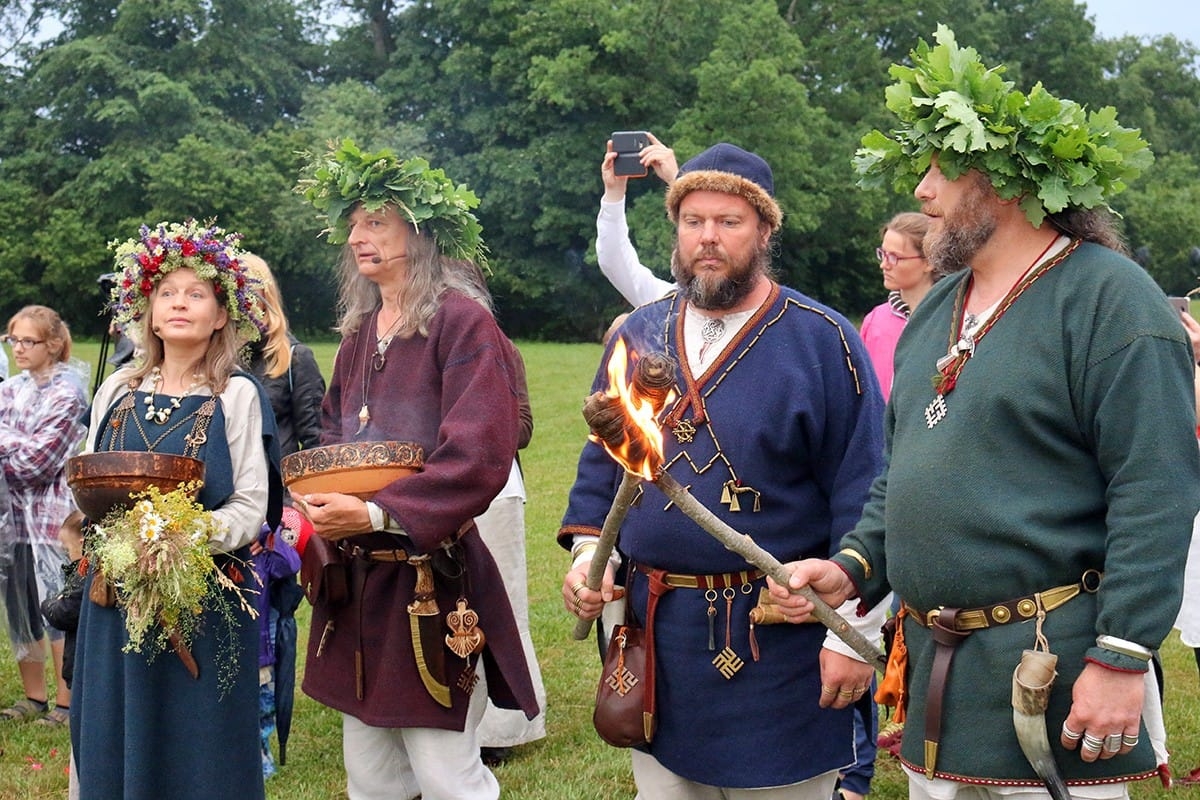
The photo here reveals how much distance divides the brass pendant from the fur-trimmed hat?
1.48 meters

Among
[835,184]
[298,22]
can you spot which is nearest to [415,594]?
[835,184]

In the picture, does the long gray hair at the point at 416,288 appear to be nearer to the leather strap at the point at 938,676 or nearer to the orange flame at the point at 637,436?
the orange flame at the point at 637,436

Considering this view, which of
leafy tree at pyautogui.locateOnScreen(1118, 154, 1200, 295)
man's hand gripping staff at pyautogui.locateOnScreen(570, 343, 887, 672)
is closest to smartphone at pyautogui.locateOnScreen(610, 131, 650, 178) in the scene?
man's hand gripping staff at pyautogui.locateOnScreen(570, 343, 887, 672)

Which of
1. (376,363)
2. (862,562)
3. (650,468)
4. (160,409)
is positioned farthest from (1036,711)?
(160,409)

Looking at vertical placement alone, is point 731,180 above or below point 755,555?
above

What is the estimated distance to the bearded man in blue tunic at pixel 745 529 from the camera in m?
3.68

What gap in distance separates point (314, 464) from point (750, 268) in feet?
4.80

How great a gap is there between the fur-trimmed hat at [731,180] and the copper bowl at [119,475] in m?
1.79

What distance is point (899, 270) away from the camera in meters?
5.94

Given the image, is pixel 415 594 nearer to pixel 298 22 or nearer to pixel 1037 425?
pixel 1037 425

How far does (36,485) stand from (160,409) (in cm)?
268

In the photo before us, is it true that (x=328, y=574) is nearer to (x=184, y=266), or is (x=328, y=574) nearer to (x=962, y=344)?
(x=184, y=266)

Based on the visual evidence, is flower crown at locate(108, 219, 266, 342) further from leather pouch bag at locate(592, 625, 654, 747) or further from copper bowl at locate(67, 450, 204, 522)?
leather pouch bag at locate(592, 625, 654, 747)

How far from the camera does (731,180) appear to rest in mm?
3975
